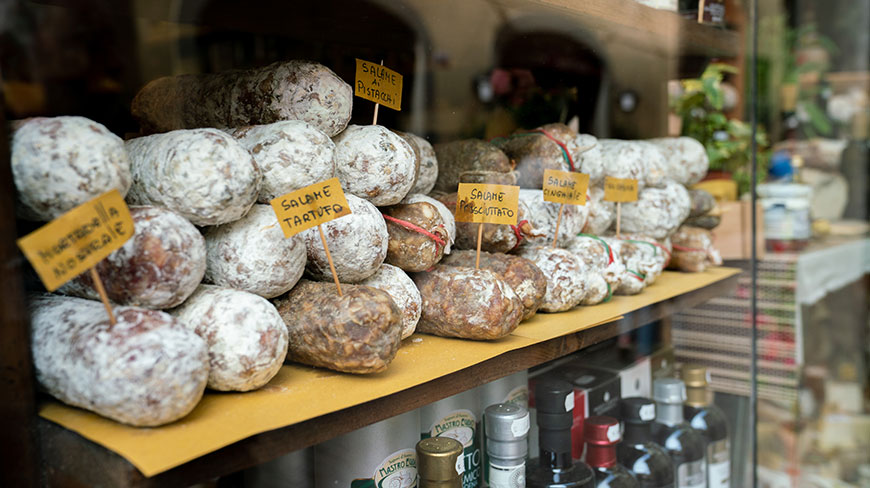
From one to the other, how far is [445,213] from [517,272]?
0.18m

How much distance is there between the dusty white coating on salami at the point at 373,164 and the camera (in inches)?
46.6

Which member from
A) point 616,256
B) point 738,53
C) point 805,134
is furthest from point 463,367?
point 805,134

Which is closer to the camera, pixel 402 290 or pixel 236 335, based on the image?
pixel 236 335

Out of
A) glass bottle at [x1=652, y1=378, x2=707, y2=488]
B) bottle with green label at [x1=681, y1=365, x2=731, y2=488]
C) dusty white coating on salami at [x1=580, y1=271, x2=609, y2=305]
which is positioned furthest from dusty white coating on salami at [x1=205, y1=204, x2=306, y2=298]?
bottle with green label at [x1=681, y1=365, x2=731, y2=488]

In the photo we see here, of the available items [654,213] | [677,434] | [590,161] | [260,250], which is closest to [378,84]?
[260,250]

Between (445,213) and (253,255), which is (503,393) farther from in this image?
(253,255)

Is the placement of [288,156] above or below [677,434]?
above

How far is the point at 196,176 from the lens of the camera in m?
0.94

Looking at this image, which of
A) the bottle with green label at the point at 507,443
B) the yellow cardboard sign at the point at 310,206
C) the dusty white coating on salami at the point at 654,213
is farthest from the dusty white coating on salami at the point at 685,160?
the yellow cardboard sign at the point at 310,206

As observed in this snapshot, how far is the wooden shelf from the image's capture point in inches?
30.3

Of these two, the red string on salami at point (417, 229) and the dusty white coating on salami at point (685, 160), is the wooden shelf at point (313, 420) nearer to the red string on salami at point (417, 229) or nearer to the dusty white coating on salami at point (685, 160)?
the red string on salami at point (417, 229)

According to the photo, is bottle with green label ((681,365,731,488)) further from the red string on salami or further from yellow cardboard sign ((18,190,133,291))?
yellow cardboard sign ((18,190,133,291))

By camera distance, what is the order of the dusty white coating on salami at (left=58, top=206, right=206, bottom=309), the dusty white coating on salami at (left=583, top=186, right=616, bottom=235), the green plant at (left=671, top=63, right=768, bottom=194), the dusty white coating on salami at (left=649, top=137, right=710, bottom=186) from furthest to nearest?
the green plant at (left=671, top=63, right=768, bottom=194) → the dusty white coating on salami at (left=649, top=137, right=710, bottom=186) → the dusty white coating on salami at (left=583, top=186, right=616, bottom=235) → the dusty white coating on salami at (left=58, top=206, right=206, bottom=309)

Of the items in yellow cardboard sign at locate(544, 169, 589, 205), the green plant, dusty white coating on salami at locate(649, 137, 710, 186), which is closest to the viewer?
yellow cardboard sign at locate(544, 169, 589, 205)
